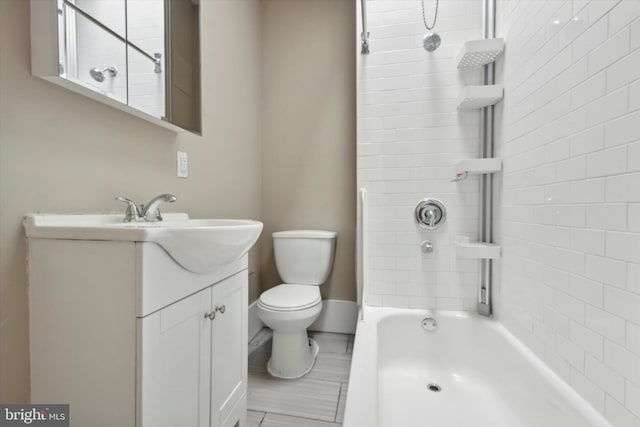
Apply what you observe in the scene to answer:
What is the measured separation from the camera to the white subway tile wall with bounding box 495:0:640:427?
2.46ft

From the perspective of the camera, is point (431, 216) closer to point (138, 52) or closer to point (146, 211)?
point (146, 211)

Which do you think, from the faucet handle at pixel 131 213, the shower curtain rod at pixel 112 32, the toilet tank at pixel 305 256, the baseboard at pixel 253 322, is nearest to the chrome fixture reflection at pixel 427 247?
the toilet tank at pixel 305 256

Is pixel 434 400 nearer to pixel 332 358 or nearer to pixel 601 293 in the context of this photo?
pixel 332 358

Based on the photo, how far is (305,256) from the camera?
199 cm

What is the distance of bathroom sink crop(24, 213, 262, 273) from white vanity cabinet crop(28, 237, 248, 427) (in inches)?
0.8

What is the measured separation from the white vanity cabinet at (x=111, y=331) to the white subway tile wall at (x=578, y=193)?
119cm

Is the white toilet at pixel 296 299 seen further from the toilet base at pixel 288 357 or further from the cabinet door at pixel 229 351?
the cabinet door at pixel 229 351

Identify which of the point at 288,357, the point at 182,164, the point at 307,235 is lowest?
the point at 288,357

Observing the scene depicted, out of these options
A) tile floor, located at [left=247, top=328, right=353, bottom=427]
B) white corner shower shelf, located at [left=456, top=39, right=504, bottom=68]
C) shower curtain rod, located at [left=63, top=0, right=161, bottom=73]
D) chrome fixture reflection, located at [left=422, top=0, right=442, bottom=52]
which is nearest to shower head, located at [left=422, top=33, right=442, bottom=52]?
chrome fixture reflection, located at [left=422, top=0, right=442, bottom=52]

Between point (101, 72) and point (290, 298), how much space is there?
130cm

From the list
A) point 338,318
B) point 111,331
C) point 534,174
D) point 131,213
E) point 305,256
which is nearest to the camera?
point 111,331

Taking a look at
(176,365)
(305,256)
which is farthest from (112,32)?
(305,256)

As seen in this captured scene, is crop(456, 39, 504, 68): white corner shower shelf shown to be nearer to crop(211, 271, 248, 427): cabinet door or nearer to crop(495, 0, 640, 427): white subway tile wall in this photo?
crop(495, 0, 640, 427): white subway tile wall

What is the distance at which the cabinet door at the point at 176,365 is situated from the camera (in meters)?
0.67
